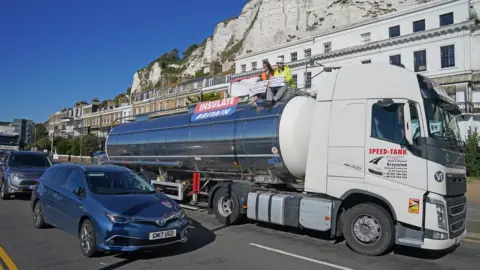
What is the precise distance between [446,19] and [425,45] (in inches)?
128

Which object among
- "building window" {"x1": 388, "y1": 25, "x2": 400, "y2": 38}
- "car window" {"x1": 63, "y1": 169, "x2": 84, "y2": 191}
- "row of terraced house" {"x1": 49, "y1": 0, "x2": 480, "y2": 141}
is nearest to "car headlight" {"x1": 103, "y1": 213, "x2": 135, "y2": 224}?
"car window" {"x1": 63, "y1": 169, "x2": 84, "y2": 191}

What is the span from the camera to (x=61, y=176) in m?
8.33

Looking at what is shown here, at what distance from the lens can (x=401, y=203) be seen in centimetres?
671

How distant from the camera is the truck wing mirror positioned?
6.66 metres

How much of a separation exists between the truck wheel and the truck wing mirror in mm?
4612

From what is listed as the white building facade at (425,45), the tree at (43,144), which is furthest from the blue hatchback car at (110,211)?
the tree at (43,144)

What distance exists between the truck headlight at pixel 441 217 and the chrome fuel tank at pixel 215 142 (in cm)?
347

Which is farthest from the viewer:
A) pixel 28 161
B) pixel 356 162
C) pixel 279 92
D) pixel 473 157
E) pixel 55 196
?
pixel 473 157

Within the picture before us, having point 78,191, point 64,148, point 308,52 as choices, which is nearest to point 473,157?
point 78,191

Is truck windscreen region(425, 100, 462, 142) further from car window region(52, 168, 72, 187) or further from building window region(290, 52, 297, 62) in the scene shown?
building window region(290, 52, 297, 62)

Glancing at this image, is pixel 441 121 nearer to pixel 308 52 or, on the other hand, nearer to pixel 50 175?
pixel 50 175

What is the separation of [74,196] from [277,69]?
5.92 m

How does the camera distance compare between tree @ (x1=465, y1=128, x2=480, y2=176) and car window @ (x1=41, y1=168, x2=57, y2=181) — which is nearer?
car window @ (x1=41, y1=168, x2=57, y2=181)

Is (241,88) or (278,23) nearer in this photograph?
(241,88)
